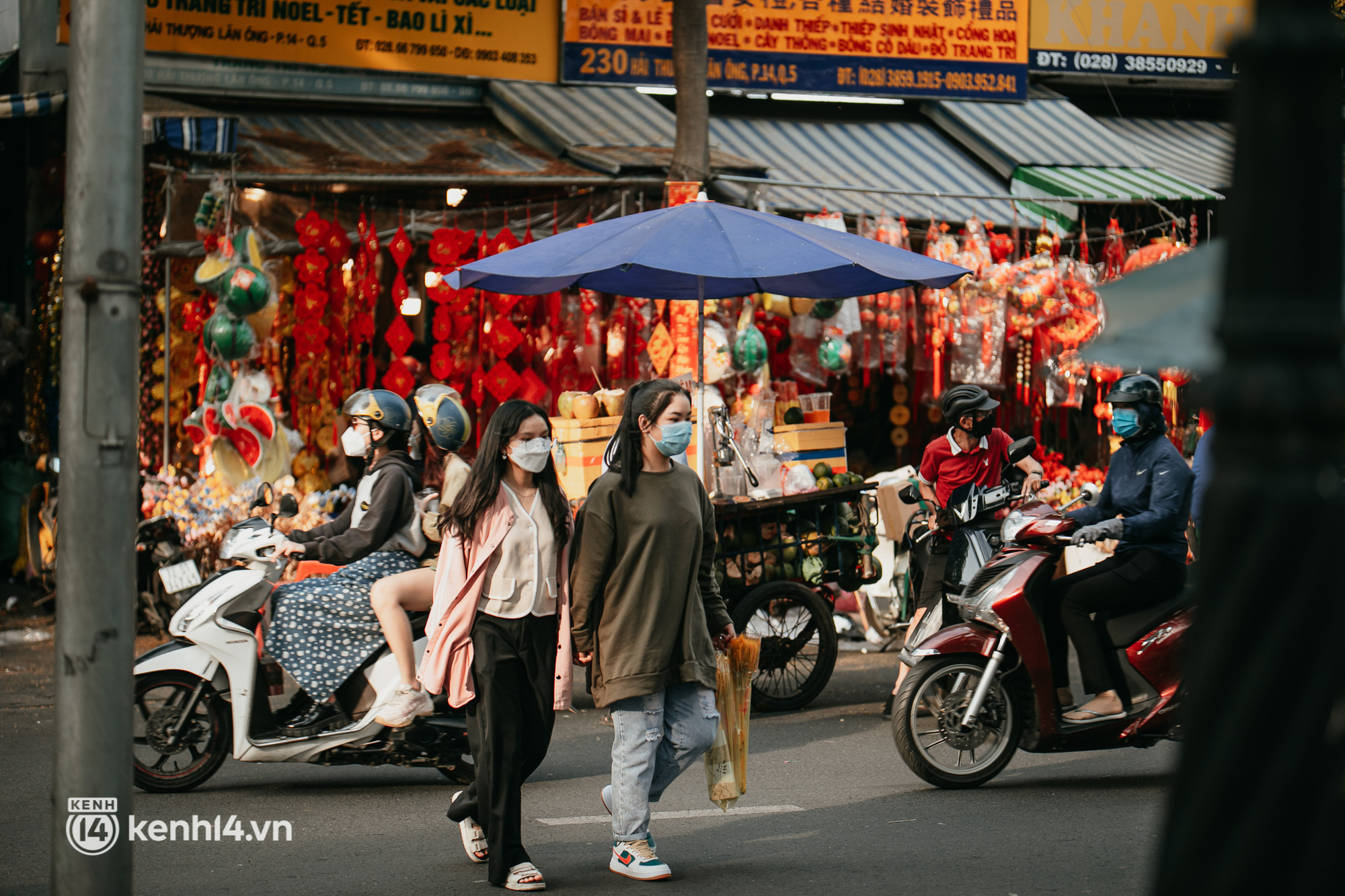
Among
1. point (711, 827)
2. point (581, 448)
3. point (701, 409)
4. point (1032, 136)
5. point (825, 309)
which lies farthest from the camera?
point (1032, 136)

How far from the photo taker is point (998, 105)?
1334 centimetres

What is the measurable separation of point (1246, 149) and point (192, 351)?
9416 mm

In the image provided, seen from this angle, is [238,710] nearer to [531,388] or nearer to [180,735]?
[180,735]

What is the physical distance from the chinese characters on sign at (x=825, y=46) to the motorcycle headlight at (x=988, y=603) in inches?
284

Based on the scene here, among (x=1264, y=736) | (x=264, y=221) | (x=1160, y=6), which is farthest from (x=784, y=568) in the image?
(x=1160, y=6)

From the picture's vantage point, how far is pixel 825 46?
41.1 ft

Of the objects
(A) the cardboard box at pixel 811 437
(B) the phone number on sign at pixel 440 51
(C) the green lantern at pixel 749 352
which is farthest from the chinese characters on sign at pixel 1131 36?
(A) the cardboard box at pixel 811 437

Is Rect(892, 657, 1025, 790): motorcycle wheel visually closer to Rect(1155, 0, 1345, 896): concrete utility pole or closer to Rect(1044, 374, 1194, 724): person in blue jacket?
Rect(1044, 374, 1194, 724): person in blue jacket

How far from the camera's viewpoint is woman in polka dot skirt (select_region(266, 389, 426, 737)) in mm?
5797

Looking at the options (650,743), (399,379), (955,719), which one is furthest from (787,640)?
(399,379)

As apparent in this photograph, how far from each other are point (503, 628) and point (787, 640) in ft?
10.7

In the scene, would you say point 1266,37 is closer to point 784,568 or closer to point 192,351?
point 784,568

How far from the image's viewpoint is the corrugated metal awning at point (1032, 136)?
1260cm

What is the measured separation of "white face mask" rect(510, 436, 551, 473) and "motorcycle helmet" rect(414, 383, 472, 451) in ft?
5.28
